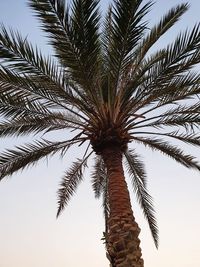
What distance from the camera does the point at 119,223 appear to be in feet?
24.0

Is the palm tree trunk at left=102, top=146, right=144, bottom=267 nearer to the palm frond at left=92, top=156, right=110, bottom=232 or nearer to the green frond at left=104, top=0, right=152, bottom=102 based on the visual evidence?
the green frond at left=104, top=0, right=152, bottom=102

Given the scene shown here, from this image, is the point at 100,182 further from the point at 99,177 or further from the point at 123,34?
the point at 123,34

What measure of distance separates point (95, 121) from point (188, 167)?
3030 mm

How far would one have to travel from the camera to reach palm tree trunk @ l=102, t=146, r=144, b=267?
6953mm

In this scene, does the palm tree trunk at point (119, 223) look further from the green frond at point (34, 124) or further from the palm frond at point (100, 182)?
the palm frond at point (100, 182)

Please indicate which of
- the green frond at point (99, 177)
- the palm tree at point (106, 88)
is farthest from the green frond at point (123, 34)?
the green frond at point (99, 177)

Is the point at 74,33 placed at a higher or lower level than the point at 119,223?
higher

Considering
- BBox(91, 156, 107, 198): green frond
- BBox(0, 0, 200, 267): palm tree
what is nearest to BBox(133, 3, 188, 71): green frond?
BBox(0, 0, 200, 267): palm tree

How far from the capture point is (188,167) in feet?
32.8

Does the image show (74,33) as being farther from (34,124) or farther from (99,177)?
(99,177)

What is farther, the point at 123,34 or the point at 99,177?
the point at 99,177

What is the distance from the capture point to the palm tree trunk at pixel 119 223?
6.95m

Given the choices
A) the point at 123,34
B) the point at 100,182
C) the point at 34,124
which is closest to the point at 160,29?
the point at 123,34

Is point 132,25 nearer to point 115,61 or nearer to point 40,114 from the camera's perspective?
point 115,61
